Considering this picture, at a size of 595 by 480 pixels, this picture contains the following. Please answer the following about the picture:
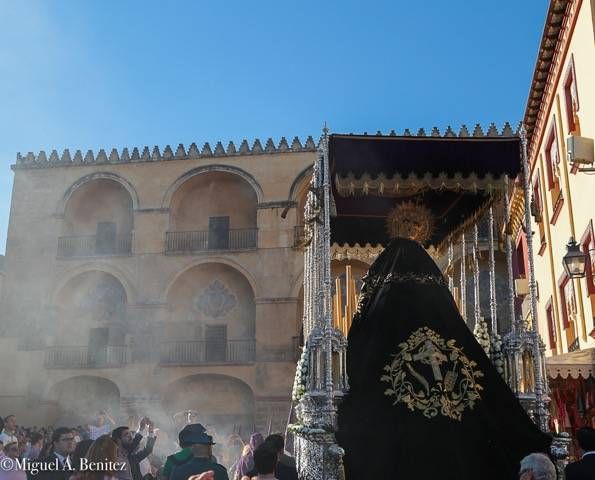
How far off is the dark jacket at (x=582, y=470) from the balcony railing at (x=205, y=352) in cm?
1997

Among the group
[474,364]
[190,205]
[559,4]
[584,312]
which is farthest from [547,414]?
[190,205]

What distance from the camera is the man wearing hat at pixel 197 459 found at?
5.02m

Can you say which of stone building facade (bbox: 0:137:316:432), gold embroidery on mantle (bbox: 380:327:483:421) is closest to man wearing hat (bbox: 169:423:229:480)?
gold embroidery on mantle (bbox: 380:327:483:421)

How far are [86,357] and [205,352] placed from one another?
14.5 ft

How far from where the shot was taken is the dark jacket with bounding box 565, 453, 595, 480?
523cm

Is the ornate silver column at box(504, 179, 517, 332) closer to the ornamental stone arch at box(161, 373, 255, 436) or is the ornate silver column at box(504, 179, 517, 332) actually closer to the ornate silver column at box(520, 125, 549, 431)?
the ornate silver column at box(520, 125, 549, 431)

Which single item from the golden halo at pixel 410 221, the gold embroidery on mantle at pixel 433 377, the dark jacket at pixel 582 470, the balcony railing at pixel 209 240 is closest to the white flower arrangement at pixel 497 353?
the gold embroidery on mantle at pixel 433 377

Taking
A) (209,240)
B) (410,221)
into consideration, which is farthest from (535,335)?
(209,240)

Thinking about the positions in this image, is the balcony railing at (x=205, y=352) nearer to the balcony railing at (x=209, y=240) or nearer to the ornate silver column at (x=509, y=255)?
the balcony railing at (x=209, y=240)

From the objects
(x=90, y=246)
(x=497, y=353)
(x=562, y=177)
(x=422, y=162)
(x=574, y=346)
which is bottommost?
(x=497, y=353)

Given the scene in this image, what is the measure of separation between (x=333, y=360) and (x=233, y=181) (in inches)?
823

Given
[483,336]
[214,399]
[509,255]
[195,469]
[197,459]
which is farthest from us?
[214,399]

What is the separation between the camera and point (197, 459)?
5172 mm

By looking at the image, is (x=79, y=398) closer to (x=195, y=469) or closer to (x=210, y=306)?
(x=210, y=306)
